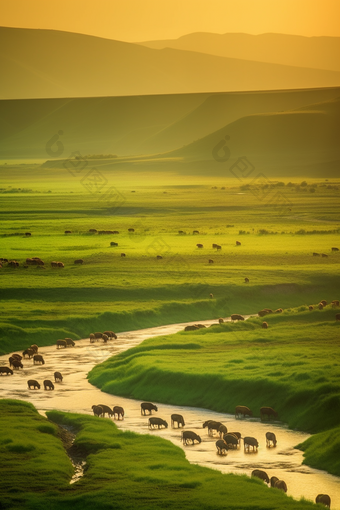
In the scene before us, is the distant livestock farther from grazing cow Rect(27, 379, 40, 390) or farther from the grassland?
the grassland

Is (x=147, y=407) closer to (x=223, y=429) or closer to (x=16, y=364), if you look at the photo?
(x=223, y=429)

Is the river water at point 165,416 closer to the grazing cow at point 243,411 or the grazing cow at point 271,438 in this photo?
the grazing cow at point 271,438

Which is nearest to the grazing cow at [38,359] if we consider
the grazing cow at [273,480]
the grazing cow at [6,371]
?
the grazing cow at [6,371]

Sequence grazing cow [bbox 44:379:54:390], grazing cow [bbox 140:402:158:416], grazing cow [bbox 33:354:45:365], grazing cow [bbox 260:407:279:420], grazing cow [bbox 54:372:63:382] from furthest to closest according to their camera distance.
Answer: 1. grazing cow [bbox 33:354:45:365]
2. grazing cow [bbox 54:372:63:382]
3. grazing cow [bbox 44:379:54:390]
4. grazing cow [bbox 140:402:158:416]
5. grazing cow [bbox 260:407:279:420]

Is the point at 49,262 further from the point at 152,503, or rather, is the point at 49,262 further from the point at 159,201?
the point at 159,201

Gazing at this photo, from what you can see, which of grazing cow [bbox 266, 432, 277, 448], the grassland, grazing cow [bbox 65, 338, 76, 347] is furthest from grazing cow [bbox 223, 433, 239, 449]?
the grassland

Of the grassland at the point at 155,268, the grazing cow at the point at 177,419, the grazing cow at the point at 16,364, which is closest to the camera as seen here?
the grazing cow at the point at 177,419

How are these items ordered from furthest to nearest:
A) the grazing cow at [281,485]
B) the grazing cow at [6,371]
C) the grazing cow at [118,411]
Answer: the grazing cow at [6,371] → the grazing cow at [118,411] → the grazing cow at [281,485]
